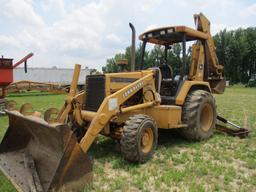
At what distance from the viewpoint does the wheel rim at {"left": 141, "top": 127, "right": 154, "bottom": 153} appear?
4.53m

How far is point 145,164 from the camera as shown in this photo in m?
4.45

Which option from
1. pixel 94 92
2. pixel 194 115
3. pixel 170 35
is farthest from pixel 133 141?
pixel 170 35

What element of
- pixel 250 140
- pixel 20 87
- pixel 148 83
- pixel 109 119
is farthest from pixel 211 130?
pixel 20 87

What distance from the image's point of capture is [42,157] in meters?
3.84

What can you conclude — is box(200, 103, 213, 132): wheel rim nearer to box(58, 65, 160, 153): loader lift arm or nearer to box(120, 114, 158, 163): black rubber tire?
box(58, 65, 160, 153): loader lift arm

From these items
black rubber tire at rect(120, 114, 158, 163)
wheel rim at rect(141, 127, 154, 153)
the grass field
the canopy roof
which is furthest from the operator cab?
black rubber tire at rect(120, 114, 158, 163)

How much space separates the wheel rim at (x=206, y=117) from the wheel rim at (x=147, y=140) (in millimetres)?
2007

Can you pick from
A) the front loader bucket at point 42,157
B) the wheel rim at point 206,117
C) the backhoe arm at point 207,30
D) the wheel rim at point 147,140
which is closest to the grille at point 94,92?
the wheel rim at point 147,140

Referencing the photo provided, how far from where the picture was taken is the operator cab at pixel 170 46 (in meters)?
5.88

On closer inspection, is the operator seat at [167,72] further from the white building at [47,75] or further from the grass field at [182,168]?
the white building at [47,75]

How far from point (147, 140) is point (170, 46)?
121 inches

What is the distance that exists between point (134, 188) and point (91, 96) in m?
2.05

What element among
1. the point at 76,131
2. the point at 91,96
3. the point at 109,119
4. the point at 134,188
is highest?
the point at 91,96

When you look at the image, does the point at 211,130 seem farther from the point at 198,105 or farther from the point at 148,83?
the point at 148,83
